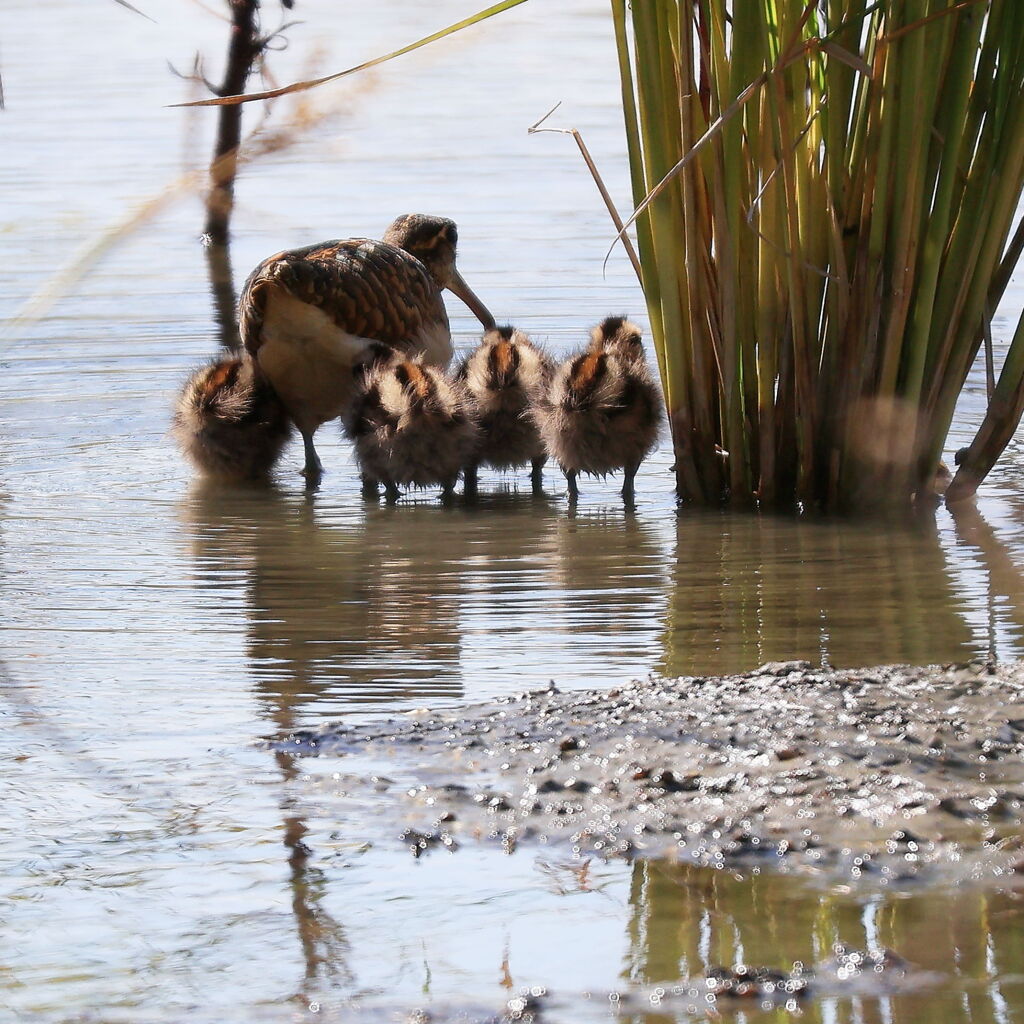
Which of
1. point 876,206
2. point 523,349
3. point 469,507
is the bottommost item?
point 469,507

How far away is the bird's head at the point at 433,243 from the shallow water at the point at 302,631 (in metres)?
0.46

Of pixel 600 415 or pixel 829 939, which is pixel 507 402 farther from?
pixel 829 939

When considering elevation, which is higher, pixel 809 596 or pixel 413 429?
pixel 413 429

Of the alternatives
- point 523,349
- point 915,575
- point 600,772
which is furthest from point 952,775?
point 523,349

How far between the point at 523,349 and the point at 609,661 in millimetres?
2827

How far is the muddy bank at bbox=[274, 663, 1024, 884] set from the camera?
9.59 ft

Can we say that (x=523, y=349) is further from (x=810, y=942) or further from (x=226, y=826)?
(x=810, y=942)

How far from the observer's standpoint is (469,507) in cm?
645

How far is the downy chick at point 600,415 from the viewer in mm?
6191

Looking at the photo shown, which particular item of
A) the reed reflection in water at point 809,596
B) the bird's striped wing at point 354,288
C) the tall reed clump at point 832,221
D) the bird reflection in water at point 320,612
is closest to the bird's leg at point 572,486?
the bird reflection in water at point 320,612

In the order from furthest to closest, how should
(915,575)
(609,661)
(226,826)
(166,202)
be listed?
(915,575) → (609,661) → (226,826) → (166,202)

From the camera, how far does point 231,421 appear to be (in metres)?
6.77

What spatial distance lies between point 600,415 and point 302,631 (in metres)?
2.00

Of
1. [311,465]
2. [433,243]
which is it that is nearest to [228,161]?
[311,465]
